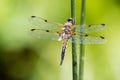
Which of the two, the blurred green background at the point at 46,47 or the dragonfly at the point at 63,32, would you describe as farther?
the blurred green background at the point at 46,47

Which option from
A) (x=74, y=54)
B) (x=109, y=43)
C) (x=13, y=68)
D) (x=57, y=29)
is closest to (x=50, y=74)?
(x=13, y=68)

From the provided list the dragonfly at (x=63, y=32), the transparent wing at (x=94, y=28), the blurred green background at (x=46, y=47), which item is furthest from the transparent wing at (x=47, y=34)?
the blurred green background at (x=46, y=47)

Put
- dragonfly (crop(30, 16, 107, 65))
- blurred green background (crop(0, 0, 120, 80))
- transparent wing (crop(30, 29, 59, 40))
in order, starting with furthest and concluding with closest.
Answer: blurred green background (crop(0, 0, 120, 80)) → transparent wing (crop(30, 29, 59, 40)) → dragonfly (crop(30, 16, 107, 65))

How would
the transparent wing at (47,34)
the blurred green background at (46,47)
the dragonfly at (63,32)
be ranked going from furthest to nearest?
the blurred green background at (46,47) < the transparent wing at (47,34) < the dragonfly at (63,32)

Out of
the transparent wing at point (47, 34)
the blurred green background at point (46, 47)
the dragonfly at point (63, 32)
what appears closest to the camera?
the dragonfly at point (63, 32)

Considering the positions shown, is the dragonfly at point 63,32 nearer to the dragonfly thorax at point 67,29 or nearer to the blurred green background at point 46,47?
the dragonfly thorax at point 67,29

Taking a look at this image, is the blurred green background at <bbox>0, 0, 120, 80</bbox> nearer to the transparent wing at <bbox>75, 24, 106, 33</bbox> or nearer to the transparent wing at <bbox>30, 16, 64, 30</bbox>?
the transparent wing at <bbox>30, 16, 64, 30</bbox>

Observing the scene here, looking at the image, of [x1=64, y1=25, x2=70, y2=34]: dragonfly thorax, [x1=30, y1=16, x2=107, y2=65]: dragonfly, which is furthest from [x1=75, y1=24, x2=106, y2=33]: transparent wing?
[x1=64, y1=25, x2=70, y2=34]: dragonfly thorax

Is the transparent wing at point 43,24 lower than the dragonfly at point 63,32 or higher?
higher

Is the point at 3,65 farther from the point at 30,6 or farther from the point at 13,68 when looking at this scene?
the point at 30,6
